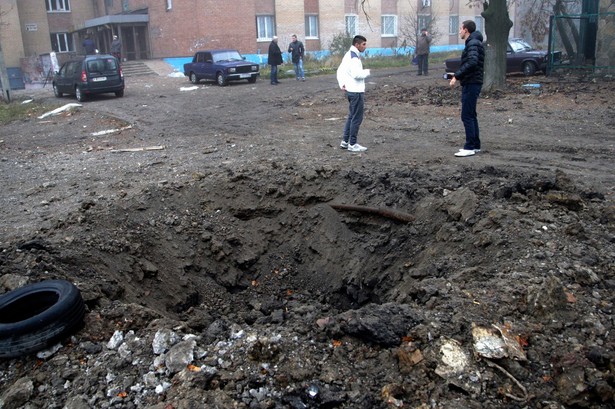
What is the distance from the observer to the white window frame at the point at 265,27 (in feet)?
116

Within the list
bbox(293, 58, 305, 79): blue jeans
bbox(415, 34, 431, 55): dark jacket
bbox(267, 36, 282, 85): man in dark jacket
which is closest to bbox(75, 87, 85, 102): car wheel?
bbox(267, 36, 282, 85): man in dark jacket

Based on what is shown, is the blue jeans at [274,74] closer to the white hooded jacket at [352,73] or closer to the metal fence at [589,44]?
the metal fence at [589,44]

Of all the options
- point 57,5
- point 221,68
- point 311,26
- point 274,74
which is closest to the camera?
point 274,74

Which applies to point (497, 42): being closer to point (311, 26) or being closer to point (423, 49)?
point (423, 49)

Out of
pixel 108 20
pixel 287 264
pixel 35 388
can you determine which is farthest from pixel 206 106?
pixel 108 20

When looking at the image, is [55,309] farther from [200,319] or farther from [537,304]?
[537,304]

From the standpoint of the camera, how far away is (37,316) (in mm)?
3906

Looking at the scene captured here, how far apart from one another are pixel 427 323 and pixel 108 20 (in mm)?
36255

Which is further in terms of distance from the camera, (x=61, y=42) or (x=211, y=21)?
(x=61, y=42)

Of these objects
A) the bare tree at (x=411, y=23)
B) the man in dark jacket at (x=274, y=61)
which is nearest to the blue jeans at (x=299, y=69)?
the man in dark jacket at (x=274, y=61)

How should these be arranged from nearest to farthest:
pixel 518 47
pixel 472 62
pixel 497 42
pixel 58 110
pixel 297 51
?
1. pixel 472 62
2. pixel 497 42
3. pixel 58 110
4. pixel 518 47
5. pixel 297 51

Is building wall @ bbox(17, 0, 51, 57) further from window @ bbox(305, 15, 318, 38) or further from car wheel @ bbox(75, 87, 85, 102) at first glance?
car wheel @ bbox(75, 87, 85, 102)

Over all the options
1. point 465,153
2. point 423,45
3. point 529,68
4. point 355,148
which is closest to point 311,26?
point 423,45

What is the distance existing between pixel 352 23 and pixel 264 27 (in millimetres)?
7150
